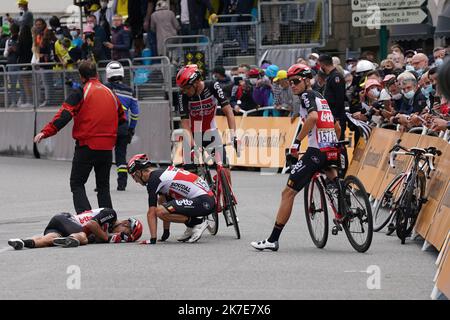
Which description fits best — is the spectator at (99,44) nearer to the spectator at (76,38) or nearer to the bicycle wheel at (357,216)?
the spectator at (76,38)

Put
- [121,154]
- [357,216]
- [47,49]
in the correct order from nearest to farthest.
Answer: [357,216] → [121,154] → [47,49]

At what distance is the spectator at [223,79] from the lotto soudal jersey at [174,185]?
11.8 m

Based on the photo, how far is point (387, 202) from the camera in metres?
14.1

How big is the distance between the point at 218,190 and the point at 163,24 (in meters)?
13.9

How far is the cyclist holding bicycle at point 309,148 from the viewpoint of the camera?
12.4 metres

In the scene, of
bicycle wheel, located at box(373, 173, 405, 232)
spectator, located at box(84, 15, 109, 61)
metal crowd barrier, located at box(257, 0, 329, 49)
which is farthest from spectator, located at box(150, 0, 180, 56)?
bicycle wheel, located at box(373, 173, 405, 232)

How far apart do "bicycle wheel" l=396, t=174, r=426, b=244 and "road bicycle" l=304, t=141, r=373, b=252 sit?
0.95m

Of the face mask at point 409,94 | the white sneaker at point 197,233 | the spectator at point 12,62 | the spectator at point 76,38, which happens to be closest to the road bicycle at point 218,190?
the white sneaker at point 197,233

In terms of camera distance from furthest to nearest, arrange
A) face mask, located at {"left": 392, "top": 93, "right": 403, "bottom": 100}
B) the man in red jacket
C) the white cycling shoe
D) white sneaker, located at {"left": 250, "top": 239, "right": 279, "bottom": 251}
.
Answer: face mask, located at {"left": 392, "top": 93, "right": 403, "bottom": 100} < the man in red jacket < the white cycling shoe < white sneaker, located at {"left": 250, "top": 239, "right": 279, "bottom": 251}

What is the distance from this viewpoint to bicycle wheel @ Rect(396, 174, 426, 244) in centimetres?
1316

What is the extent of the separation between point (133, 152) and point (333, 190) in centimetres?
1367

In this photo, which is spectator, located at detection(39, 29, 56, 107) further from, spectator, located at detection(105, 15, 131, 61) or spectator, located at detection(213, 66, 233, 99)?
spectator, located at detection(213, 66, 233, 99)

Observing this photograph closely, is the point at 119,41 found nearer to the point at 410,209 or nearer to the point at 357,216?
the point at 410,209

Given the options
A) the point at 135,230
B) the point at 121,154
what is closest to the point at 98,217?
the point at 135,230
